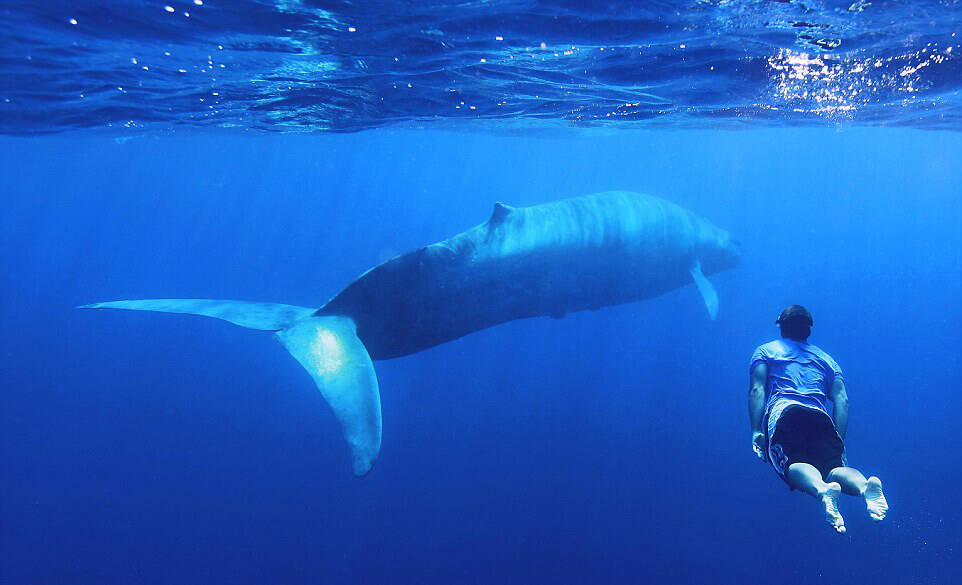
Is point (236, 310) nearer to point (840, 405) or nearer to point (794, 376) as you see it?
point (794, 376)

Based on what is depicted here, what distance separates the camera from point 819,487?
4930 mm

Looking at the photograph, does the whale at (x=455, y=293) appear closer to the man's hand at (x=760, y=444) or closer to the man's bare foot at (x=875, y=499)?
the man's hand at (x=760, y=444)

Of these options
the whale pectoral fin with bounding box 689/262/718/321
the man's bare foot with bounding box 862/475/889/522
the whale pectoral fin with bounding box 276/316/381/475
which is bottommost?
the whale pectoral fin with bounding box 689/262/718/321

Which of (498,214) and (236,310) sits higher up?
(498,214)

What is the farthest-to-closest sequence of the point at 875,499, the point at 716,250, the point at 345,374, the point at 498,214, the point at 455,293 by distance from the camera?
the point at 716,250, the point at 498,214, the point at 455,293, the point at 345,374, the point at 875,499

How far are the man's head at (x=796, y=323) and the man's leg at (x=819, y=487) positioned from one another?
6.62ft

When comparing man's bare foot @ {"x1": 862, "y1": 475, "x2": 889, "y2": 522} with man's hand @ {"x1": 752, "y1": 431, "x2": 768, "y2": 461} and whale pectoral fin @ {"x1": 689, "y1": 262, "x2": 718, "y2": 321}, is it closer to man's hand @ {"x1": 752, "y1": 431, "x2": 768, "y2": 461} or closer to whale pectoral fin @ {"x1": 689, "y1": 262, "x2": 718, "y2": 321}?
man's hand @ {"x1": 752, "y1": 431, "x2": 768, "y2": 461}

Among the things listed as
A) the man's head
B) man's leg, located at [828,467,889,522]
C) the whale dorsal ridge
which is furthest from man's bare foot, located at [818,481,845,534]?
the whale dorsal ridge

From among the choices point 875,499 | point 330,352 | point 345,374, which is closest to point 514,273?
point 330,352

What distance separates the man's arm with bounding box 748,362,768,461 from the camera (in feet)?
20.8

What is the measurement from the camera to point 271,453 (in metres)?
18.2

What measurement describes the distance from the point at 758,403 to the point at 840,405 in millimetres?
875

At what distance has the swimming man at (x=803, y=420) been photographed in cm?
488

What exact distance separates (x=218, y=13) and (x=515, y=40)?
5.66m
